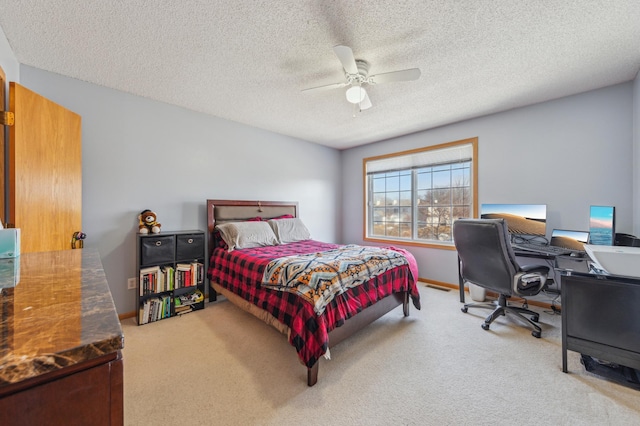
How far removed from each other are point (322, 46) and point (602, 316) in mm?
2864

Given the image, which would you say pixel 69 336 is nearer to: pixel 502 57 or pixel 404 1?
pixel 404 1

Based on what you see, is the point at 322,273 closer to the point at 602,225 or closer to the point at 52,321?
the point at 52,321

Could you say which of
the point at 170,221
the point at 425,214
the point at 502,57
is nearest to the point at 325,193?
the point at 425,214

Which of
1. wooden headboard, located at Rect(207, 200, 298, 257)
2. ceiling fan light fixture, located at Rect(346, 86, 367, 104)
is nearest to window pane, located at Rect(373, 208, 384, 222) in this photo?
wooden headboard, located at Rect(207, 200, 298, 257)

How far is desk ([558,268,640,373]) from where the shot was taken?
1.65 meters

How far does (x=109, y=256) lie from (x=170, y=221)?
0.70 metres

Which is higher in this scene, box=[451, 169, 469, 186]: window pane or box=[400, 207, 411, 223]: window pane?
box=[451, 169, 469, 186]: window pane

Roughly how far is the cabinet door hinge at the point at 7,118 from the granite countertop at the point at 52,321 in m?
1.52

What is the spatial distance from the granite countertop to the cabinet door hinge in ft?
5.00

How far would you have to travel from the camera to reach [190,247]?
2.98 m

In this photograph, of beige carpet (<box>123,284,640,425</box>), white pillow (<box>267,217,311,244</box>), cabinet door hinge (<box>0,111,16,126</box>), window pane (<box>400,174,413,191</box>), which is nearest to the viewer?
beige carpet (<box>123,284,640,425</box>)

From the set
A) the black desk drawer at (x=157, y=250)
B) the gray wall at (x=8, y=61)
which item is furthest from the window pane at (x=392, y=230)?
the gray wall at (x=8, y=61)

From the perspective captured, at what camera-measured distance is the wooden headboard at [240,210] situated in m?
3.39

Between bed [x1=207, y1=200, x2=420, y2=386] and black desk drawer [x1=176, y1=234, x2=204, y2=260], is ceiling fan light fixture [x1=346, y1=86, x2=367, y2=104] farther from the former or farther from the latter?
black desk drawer [x1=176, y1=234, x2=204, y2=260]
